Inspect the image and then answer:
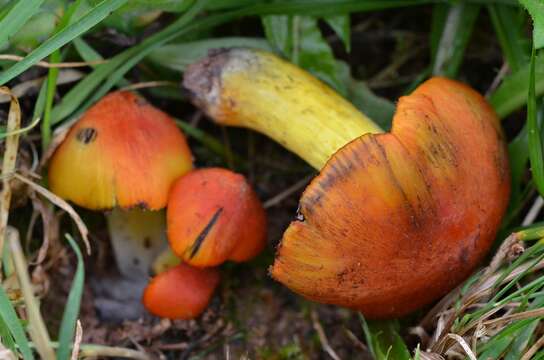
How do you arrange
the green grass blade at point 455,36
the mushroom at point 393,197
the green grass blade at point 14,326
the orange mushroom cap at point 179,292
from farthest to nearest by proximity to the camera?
1. the green grass blade at point 455,36
2. the orange mushroom cap at point 179,292
3. the mushroom at point 393,197
4. the green grass blade at point 14,326

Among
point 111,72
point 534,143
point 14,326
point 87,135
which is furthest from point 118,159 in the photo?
point 534,143

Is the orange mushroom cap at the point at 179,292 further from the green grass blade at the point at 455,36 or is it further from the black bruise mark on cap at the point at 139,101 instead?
the green grass blade at the point at 455,36

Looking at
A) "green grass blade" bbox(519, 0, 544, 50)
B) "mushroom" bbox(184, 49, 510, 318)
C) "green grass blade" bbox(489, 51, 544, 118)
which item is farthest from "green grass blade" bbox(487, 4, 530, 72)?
"green grass blade" bbox(519, 0, 544, 50)

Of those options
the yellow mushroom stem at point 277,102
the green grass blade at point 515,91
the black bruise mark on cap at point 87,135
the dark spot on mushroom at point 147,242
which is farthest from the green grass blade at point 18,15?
the green grass blade at point 515,91

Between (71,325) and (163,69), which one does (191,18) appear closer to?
(163,69)

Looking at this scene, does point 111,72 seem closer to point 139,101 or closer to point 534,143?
point 139,101

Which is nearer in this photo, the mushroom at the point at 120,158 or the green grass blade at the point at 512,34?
the mushroom at the point at 120,158
